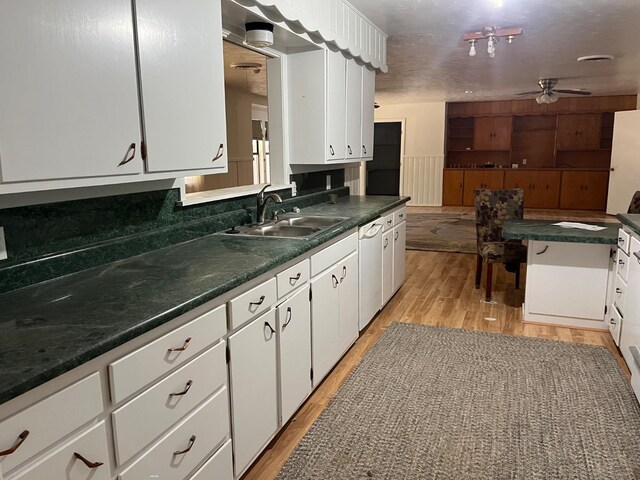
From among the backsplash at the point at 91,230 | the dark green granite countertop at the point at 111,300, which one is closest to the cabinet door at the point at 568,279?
the dark green granite countertop at the point at 111,300

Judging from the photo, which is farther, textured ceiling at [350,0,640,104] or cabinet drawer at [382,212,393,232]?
cabinet drawer at [382,212,393,232]

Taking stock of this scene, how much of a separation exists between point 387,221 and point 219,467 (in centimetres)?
255

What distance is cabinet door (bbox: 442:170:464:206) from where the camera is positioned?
10.4 meters

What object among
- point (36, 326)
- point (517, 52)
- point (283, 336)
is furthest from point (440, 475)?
point (517, 52)

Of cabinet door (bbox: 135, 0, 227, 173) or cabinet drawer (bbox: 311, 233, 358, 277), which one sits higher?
cabinet door (bbox: 135, 0, 227, 173)

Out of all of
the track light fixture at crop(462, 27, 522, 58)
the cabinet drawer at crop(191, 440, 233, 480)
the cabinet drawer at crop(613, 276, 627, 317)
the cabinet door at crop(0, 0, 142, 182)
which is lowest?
the cabinet drawer at crop(191, 440, 233, 480)

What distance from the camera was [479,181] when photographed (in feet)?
33.8

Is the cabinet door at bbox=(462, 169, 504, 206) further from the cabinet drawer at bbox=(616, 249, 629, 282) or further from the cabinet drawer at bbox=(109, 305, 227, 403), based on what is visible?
the cabinet drawer at bbox=(109, 305, 227, 403)

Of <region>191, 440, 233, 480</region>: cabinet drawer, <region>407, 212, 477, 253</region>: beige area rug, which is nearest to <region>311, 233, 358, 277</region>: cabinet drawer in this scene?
<region>191, 440, 233, 480</region>: cabinet drawer

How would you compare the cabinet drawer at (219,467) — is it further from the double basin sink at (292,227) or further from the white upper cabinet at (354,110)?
the white upper cabinet at (354,110)

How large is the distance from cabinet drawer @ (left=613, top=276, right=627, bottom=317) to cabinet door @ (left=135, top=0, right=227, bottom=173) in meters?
2.64

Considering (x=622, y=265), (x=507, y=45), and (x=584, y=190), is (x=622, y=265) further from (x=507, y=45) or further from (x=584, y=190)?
(x=584, y=190)

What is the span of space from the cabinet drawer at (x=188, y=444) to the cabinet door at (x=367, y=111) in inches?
116

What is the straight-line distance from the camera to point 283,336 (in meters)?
2.15
